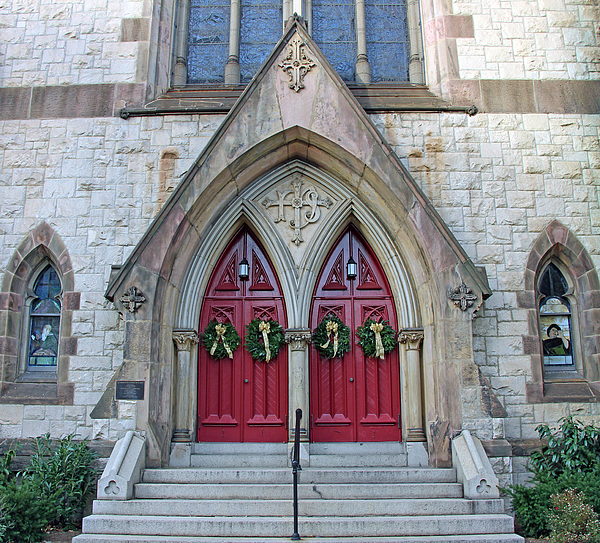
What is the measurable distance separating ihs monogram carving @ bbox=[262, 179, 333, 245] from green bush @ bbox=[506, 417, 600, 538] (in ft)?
13.0

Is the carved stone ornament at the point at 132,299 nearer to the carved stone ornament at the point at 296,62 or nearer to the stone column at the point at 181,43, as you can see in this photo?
the carved stone ornament at the point at 296,62

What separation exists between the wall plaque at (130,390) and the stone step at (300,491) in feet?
3.43

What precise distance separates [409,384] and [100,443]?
3.88m

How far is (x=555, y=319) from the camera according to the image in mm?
8070

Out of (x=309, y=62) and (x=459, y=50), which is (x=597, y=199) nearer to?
(x=459, y=50)

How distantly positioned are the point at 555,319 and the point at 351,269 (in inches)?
113

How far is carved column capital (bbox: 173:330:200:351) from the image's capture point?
7641 mm

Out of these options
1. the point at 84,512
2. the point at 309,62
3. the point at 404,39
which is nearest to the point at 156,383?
the point at 84,512

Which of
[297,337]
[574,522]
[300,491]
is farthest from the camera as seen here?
[297,337]

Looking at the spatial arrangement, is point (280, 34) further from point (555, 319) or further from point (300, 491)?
point (300, 491)

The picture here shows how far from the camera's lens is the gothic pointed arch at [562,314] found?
7.68 meters

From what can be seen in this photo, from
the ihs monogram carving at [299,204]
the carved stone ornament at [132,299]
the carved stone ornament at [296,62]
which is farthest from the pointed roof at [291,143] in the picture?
the ihs monogram carving at [299,204]

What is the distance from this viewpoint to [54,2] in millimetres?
8938

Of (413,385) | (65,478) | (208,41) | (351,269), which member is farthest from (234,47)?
(65,478)
